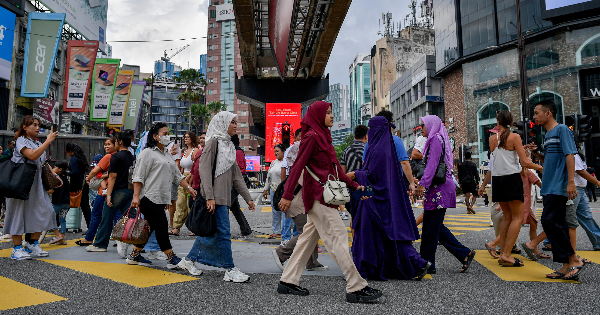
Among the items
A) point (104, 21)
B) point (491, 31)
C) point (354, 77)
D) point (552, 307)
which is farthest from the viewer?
point (354, 77)

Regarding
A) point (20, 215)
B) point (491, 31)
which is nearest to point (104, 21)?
point (491, 31)

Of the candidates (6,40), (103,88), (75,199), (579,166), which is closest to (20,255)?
(75,199)

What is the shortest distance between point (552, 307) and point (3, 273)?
5474 mm

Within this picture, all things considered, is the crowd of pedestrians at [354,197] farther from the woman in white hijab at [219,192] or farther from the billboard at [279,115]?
the billboard at [279,115]

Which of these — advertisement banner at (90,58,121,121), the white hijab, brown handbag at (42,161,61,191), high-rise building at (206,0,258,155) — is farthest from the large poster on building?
high-rise building at (206,0,258,155)

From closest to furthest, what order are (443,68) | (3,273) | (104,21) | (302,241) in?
(302,241), (3,273), (443,68), (104,21)

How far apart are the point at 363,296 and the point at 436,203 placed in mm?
1701

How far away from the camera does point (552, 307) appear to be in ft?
11.7

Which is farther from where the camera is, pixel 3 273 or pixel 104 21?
pixel 104 21

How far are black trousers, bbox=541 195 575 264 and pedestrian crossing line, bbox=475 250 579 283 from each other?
30cm

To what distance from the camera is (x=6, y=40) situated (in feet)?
93.2

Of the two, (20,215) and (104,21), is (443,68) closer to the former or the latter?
(104,21)

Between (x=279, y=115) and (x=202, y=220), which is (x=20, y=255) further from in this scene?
(x=279, y=115)

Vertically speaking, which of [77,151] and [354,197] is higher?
[77,151]
